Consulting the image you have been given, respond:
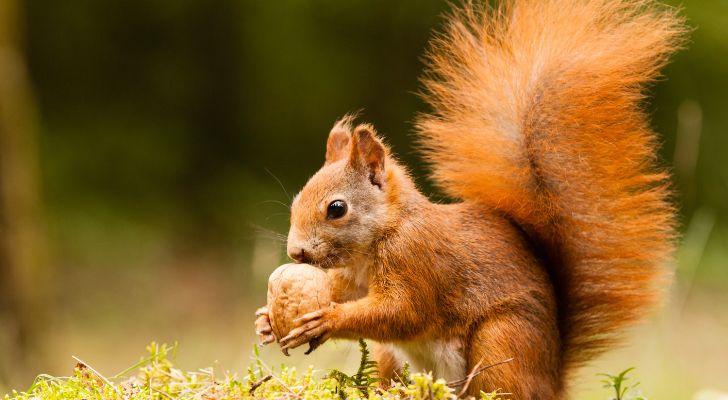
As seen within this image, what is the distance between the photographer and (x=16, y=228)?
383cm

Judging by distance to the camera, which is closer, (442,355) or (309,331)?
(309,331)

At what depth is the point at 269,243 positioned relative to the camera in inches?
99.6

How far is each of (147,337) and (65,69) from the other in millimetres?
1548

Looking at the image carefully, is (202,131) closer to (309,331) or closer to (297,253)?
(297,253)

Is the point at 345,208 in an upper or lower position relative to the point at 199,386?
upper

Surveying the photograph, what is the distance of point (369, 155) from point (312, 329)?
0.40 metres

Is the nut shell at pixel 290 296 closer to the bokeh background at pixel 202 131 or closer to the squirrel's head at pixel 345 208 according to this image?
the squirrel's head at pixel 345 208

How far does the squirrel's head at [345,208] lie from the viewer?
188 centimetres

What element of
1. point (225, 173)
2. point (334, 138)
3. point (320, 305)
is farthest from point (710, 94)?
point (320, 305)

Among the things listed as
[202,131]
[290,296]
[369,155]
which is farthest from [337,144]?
[202,131]

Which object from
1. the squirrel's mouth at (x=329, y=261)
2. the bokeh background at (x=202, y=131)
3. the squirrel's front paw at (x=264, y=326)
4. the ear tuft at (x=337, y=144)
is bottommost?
the squirrel's front paw at (x=264, y=326)

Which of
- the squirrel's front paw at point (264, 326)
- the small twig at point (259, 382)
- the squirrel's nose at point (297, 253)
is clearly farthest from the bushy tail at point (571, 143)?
the small twig at point (259, 382)

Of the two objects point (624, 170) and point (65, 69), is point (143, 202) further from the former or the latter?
point (624, 170)

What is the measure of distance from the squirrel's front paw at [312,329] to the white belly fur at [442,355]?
7.4 inches
